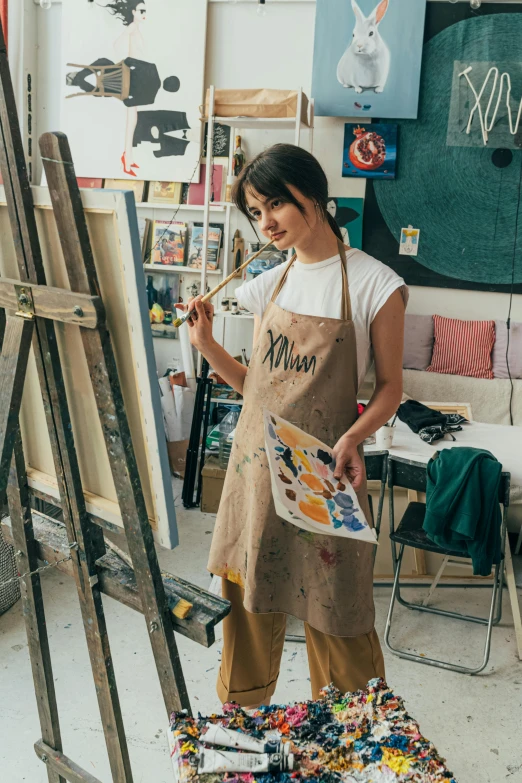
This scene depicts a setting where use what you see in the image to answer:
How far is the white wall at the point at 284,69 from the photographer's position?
4570 millimetres

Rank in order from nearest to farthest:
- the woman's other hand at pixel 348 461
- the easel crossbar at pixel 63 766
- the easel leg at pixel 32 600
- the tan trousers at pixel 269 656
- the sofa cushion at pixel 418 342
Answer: the easel leg at pixel 32 600, the easel crossbar at pixel 63 766, the woman's other hand at pixel 348 461, the tan trousers at pixel 269 656, the sofa cushion at pixel 418 342

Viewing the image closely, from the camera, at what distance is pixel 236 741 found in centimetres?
111

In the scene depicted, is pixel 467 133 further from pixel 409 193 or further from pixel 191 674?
pixel 191 674

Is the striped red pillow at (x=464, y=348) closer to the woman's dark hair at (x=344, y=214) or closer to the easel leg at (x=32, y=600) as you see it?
the woman's dark hair at (x=344, y=214)

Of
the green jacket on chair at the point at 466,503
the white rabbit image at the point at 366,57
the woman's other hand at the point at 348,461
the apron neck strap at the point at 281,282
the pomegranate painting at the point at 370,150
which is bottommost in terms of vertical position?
the green jacket on chair at the point at 466,503

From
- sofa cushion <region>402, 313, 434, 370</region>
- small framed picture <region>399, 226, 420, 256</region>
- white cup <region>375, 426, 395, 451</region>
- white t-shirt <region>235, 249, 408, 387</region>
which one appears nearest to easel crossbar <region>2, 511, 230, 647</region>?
white t-shirt <region>235, 249, 408, 387</region>

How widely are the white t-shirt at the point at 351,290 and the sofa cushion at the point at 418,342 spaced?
111 inches

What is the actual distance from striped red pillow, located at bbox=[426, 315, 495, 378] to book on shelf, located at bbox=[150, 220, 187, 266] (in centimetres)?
175

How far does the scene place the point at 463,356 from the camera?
4414 mm

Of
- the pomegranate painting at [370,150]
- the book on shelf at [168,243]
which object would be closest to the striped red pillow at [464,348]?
the pomegranate painting at [370,150]

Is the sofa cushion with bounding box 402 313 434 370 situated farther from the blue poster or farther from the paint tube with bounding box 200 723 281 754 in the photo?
the paint tube with bounding box 200 723 281 754

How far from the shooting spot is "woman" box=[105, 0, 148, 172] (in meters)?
4.75

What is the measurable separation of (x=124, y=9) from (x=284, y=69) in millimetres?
1136

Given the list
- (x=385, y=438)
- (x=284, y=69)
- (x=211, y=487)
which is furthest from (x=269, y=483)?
(x=284, y=69)
